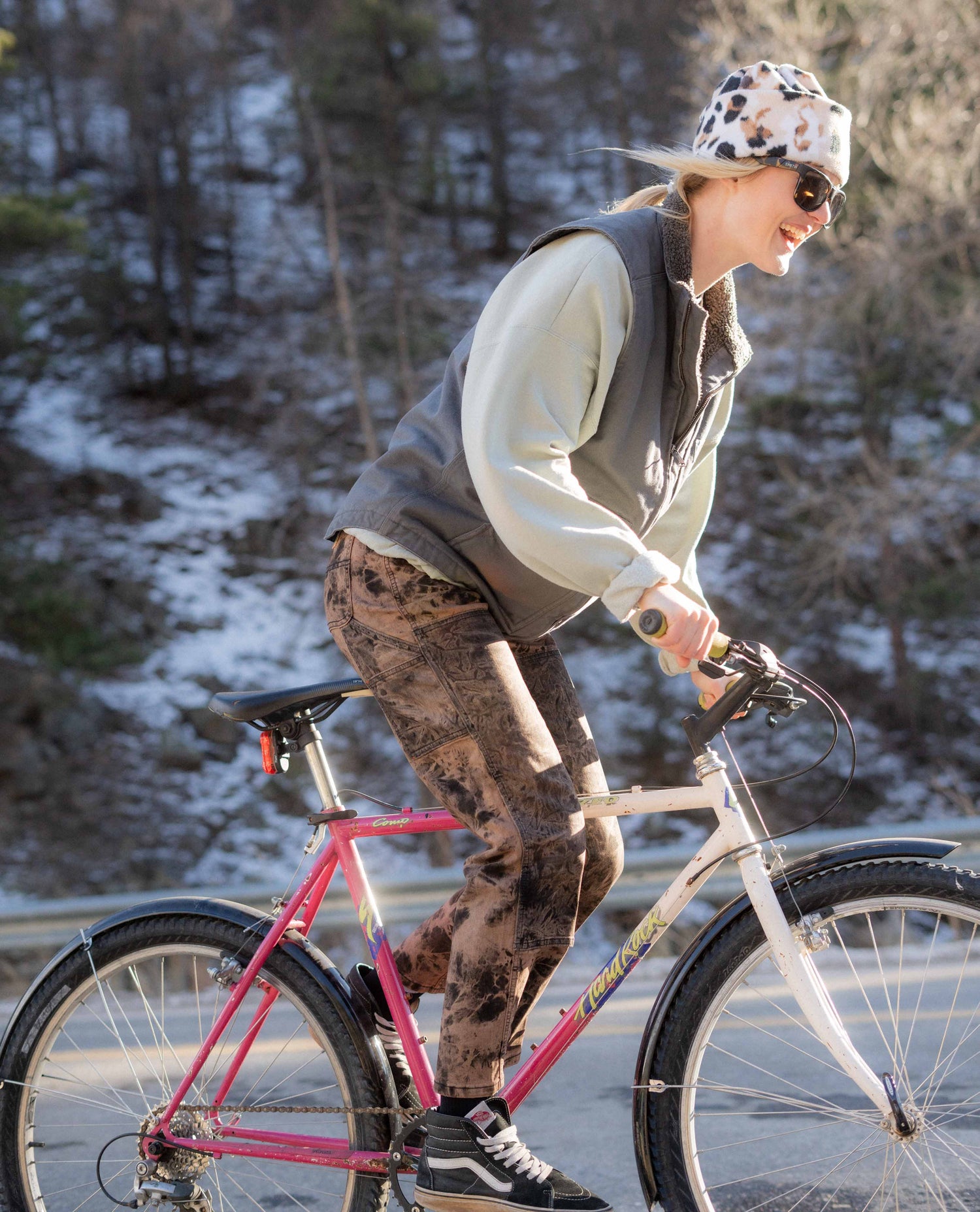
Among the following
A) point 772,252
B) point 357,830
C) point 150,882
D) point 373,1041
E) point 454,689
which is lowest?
point 150,882

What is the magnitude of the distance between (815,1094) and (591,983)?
56 cm

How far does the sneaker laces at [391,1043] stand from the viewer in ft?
7.59

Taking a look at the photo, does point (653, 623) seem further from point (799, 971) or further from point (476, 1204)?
point (476, 1204)

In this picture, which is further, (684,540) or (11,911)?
(11,911)

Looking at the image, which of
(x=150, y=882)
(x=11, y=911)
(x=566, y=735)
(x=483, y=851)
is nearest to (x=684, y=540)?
(x=566, y=735)

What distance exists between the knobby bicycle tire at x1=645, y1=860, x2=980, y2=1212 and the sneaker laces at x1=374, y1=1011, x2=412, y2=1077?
508 millimetres

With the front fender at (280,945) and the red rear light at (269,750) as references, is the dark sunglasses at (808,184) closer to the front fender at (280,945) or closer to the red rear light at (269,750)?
the red rear light at (269,750)

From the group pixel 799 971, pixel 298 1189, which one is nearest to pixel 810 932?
pixel 799 971

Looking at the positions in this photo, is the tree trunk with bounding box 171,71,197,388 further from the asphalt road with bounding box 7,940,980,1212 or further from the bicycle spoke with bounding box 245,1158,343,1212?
the bicycle spoke with bounding box 245,1158,343,1212

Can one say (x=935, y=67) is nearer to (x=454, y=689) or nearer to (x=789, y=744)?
(x=789, y=744)

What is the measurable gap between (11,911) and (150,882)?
25.9ft

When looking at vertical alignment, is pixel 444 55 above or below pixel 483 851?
above

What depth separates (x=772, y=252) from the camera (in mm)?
2074

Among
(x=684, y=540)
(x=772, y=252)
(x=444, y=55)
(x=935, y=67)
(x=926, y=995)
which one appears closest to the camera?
(x=772, y=252)
